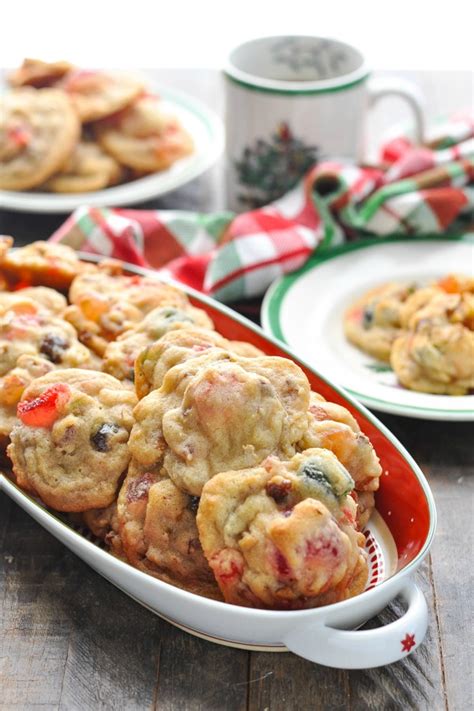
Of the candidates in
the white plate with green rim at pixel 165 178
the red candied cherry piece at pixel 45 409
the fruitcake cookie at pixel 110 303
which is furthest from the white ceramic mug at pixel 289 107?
the red candied cherry piece at pixel 45 409

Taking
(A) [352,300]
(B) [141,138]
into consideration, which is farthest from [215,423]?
(B) [141,138]

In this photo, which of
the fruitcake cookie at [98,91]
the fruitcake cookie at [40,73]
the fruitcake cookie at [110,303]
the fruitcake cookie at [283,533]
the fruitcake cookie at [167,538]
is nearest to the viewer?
the fruitcake cookie at [283,533]

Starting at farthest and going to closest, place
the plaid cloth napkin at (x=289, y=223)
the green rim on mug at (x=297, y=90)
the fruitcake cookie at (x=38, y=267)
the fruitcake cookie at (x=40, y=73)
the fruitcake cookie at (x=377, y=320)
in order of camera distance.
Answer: the fruitcake cookie at (x=40, y=73)
the green rim on mug at (x=297, y=90)
the plaid cloth napkin at (x=289, y=223)
the fruitcake cookie at (x=377, y=320)
the fruitcake cookie at (x=38, y=267)

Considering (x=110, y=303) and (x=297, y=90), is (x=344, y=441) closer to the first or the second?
(x=110, y=303)

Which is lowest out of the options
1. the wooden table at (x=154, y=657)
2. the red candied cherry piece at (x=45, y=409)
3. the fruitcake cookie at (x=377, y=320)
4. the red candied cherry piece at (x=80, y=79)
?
the wooden table at (x=154, y=657)

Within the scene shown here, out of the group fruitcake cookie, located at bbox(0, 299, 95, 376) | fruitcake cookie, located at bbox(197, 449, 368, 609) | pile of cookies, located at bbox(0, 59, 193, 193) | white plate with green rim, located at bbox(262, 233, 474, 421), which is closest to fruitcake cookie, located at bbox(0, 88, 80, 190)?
pile of cookies, located at bbox(0, 59, 193, 193)

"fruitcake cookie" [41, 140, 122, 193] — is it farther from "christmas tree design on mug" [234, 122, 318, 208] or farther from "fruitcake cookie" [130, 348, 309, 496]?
"fruitcake cookie" [130, 348, 309, 496]

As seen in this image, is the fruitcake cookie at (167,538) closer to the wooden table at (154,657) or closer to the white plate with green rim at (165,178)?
the wooden table at (154,657)

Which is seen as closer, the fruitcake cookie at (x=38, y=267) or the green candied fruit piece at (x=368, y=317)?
the fruitcake cookie at (x=38, y=267)

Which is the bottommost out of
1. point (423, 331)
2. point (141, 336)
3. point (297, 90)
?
point (423, 331)
